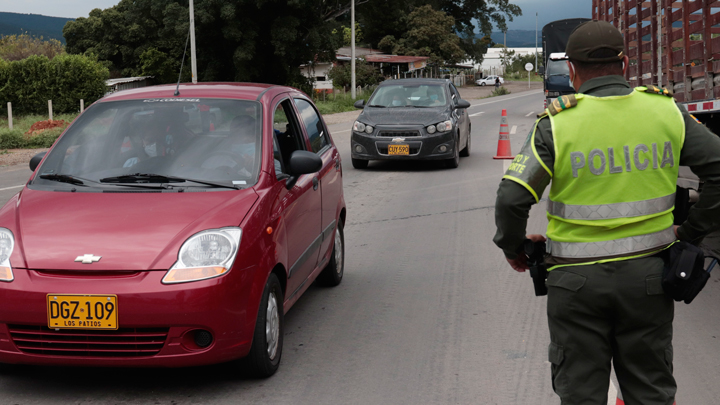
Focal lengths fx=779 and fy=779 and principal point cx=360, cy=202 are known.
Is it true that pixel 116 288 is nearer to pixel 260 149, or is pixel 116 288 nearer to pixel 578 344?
pixel 260 149

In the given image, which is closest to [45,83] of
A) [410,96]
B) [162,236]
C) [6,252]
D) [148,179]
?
[410,96]

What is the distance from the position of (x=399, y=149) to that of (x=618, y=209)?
10.7 metres

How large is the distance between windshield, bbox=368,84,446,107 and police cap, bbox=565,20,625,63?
11.5m

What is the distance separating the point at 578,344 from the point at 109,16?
6391cm

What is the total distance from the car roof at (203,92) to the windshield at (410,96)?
29.7 feet

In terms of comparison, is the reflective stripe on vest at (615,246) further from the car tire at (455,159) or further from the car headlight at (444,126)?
the car tire at (455,159)

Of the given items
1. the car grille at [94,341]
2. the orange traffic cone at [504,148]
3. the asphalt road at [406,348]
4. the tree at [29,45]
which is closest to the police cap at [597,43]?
the asphalt road at [406,348]

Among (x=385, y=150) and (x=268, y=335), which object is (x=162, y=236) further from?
(x=385, y=150)

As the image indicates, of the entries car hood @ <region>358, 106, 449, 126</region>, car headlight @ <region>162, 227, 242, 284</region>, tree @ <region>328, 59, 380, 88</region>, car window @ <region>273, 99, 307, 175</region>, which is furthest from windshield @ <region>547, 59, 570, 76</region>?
tree @ <region>328, 59, 380, 88</region>

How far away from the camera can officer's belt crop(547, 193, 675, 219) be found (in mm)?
2727

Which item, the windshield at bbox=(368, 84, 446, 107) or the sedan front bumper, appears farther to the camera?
the windshield at bbox=(368, 84, 446, 107)

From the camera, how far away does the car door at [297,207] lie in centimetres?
472

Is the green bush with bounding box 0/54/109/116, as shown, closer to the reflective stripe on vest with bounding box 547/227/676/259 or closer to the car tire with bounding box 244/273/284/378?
the car tire with bounding box 244/273/284/378

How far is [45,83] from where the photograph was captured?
121 ft
